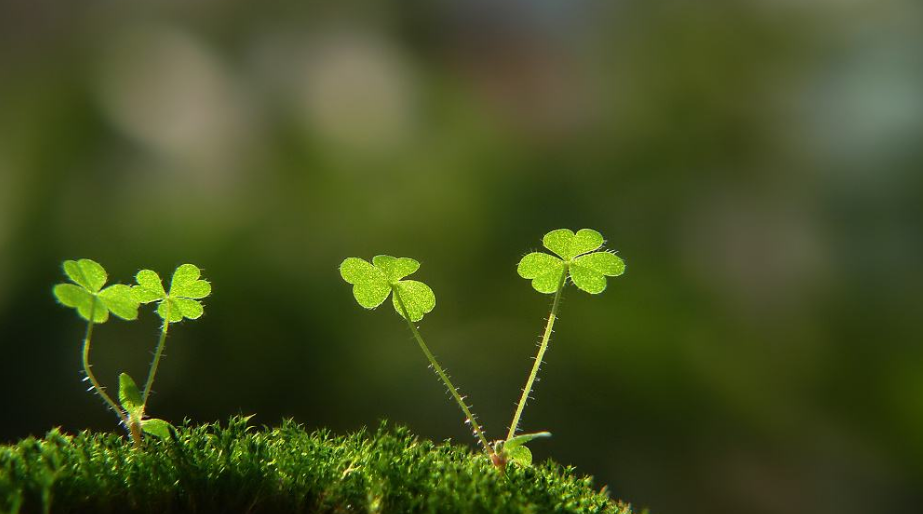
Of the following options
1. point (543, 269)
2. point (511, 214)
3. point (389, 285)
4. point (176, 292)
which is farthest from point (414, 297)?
point (511, 214)

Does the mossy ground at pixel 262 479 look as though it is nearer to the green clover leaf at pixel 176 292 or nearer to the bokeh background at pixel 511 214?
the green clover leaf at pixel 176 292

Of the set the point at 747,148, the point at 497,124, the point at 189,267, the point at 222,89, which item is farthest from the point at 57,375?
the point at 747,148

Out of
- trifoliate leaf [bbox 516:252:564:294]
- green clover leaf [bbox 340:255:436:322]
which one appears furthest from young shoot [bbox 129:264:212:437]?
trifoliate leaf [bbox 516:252:564:294]

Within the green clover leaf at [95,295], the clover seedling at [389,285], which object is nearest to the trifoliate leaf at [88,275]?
the green clover leaf at [95,295]

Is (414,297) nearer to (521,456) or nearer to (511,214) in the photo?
(521,456)

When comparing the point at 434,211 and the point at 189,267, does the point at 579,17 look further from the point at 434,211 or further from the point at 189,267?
the point at 189,267

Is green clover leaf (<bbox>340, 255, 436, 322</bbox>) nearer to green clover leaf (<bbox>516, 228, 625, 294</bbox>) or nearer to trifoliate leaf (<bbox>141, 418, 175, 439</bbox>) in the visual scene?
green clover leaf (<bbox>516, 228, 625, 294</bbox>)

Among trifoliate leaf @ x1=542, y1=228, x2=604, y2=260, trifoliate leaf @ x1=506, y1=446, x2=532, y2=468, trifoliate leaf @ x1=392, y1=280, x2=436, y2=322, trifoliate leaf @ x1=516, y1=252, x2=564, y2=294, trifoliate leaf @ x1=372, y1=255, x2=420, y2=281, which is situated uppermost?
trifoliate leaf @ x1=542, y1=228, x2=604, y2=260
